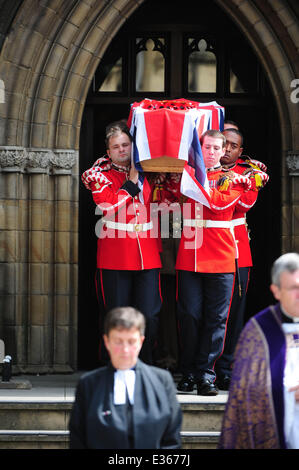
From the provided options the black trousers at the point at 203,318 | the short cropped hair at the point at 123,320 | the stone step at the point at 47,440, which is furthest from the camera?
the black trousers at the point at 203,318

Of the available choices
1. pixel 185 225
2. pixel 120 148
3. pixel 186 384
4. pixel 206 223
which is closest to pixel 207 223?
pixel 206 223

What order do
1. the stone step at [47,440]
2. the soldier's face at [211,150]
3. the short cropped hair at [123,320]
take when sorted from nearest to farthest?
the short cropped hair at [123,320] → the stone step at [47,440] → the soldier's face at [211,150]

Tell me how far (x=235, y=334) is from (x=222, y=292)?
61 cm

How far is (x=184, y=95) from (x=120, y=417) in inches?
164

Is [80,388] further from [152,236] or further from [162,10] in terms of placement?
[162,10]

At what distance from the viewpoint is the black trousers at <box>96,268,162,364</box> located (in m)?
6.41

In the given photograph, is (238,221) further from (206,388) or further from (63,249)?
(63,249)

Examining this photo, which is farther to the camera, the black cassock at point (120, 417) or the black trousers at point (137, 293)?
the black trousers at point (137, 293)

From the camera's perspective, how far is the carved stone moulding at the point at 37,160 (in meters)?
7.20

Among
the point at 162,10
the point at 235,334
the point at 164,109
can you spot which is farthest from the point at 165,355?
the point at 162,10

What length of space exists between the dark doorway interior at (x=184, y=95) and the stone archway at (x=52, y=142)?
335 millimetres

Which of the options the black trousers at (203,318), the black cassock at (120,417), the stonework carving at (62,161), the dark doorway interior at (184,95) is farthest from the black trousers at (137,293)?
the black cassock at (120,417)

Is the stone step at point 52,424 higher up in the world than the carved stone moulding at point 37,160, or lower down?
lower down

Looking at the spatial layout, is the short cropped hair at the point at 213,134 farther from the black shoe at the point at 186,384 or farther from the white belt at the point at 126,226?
the black shoe at the point at 186,384
